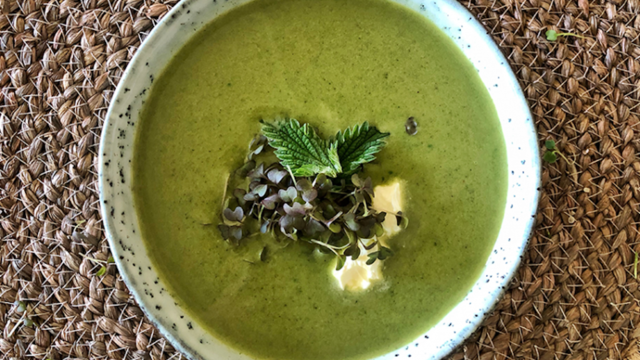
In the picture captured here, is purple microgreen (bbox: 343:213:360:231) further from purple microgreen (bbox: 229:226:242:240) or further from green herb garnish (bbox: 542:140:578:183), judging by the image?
green herb garnish (bbox: 542:140:578:183)

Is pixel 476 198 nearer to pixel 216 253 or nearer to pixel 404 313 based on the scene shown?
pixel 404 313

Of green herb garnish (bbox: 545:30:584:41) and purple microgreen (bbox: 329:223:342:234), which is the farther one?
green herb garnish (bbox: 545:30:584:41)

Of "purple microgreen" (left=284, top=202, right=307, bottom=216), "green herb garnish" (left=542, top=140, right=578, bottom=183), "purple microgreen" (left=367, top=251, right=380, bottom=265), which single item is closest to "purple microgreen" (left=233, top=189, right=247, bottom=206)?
"purple microgreen" (left=284, top=202, right=307, bottom=216)

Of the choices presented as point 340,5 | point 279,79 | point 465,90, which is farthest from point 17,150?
A: point 465,90

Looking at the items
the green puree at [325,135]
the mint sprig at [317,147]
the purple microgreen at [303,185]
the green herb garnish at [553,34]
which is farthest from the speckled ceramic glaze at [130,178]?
the purple microgreen at [303,185]

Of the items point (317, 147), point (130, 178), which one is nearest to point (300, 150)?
point (317, 147)

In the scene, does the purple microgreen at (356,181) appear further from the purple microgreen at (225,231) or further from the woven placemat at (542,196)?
the woven placemat at (542,196)

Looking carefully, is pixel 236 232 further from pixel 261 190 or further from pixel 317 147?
pixel 317 147
